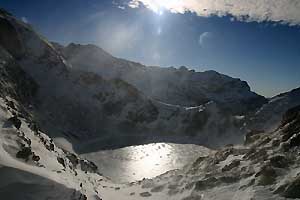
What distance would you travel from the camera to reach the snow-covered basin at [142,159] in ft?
242

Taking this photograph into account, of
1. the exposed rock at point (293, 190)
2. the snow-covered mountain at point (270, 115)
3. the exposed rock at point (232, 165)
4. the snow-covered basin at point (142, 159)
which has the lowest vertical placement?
the exposed rock at point (293, 190)

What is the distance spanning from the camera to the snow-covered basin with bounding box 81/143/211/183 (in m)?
73.6

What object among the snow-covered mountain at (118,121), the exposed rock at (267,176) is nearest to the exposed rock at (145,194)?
the snow-covered mountain at (118,121)

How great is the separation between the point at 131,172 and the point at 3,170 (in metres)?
57.3

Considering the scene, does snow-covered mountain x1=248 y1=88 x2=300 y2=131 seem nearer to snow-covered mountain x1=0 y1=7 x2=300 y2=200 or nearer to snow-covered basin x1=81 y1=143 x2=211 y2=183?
snow-covered mountain x1=0 y1=7 x2=300 y2=200

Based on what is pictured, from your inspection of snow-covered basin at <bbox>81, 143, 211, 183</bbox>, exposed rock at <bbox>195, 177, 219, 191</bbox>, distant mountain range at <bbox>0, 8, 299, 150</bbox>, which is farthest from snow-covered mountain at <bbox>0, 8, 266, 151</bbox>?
exposed rock at <bbox>195, 177, 219, 191</bbox>

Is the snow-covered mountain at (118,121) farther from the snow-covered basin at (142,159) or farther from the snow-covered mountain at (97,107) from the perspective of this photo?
the snow-covered basin at (142,159)

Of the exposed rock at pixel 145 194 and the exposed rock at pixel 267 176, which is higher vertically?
the exposed rock at pixel 145 194

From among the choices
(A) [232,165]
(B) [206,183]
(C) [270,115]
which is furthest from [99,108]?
(B) [206,183]

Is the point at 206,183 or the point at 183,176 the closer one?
the point at 206,183

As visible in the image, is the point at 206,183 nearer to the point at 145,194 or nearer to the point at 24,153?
the point at 145,194

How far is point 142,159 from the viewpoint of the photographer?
92.5 meters

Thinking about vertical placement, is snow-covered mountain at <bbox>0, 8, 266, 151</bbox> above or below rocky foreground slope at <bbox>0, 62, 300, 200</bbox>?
above

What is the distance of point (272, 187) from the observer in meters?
24.0
